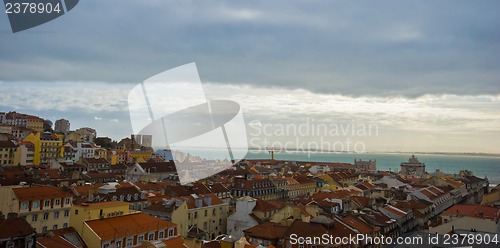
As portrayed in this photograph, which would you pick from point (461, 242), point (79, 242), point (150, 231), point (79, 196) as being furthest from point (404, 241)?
point (79, 196)

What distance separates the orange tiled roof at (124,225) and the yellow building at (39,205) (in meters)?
7.24

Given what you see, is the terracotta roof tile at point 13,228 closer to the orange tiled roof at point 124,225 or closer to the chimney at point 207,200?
the orange tiled roof at point 124,225

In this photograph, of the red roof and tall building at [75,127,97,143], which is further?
tall building at [75,127,97,143]

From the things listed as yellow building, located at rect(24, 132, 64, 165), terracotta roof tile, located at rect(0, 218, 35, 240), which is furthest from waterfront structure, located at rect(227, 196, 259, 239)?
yellow building, located at rect(24, 132, 64, 165)

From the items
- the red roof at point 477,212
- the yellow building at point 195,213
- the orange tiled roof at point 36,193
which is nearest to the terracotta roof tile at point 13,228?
the orange tiled roof at point 36,193

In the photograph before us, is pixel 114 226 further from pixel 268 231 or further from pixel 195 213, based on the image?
pixel 195 213

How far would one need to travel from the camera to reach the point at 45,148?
75562 millimetres

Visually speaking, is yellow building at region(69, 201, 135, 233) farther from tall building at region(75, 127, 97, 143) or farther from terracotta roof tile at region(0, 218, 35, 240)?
tall building at region(75, 127, 97, 143)

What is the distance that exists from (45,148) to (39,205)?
2057 inches

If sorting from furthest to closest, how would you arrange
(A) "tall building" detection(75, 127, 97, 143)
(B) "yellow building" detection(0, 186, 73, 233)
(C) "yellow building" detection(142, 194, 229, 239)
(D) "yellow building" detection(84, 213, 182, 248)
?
1. (A) "tall building" detection(75, 127, 97, 143)
2. (C) "yellow building" detection(142, 194, 229, 239)
3. (B) "yellow building" detection(0, 186, 73, 233)
4. (D) "yellow building" detection(84, 213, 182, 248)

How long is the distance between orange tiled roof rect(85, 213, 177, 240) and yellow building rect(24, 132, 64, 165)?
Result: 188 ft

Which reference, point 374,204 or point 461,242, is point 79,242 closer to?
point 461,242

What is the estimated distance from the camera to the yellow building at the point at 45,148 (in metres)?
73.8

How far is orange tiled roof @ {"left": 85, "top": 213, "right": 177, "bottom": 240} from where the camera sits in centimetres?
2231
